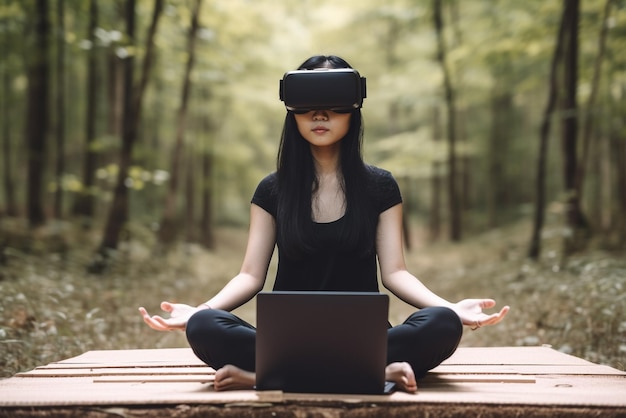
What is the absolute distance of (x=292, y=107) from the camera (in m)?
2.77

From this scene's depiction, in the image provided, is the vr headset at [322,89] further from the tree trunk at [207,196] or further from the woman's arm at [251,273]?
the tree trunk at [207,196]

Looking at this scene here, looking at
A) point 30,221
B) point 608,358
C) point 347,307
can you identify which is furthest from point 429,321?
point 30,221

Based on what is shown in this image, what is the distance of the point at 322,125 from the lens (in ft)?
9.34

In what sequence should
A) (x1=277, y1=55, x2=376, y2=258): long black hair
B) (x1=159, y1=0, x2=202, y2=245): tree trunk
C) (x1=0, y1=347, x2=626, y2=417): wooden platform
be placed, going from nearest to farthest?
1. (x1=0, y1=347, x2=626, y2=417): wooden platform
2. (x1=277, y1=55, x2=376, y2=258): long black hair
3. (x1=159, y1=0, x2=202, y2=245): tree trunk

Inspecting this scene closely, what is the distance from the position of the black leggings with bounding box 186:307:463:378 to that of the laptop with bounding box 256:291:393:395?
18 centimetres

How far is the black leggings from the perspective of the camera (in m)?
2.58

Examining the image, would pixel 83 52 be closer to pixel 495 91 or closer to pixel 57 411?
pixel 57 411

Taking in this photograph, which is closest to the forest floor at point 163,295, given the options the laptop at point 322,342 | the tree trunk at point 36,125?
the tree trunk at point 36,125

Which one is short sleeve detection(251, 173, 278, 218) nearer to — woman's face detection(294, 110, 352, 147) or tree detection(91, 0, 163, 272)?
woman's face detection(294, 110, 352, 147)

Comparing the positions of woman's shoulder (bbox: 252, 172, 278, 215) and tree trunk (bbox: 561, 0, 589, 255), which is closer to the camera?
woman's shoulder (bbox: 252, 172, 278, 215)

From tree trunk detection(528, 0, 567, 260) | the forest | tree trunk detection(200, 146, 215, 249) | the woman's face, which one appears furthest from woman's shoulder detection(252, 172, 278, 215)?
tree trunk detection(200, 146, 215, 249)

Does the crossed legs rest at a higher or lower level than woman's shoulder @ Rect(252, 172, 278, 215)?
lower

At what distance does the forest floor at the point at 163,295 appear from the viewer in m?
4.36

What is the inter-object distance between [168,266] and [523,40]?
6701 millimetres
